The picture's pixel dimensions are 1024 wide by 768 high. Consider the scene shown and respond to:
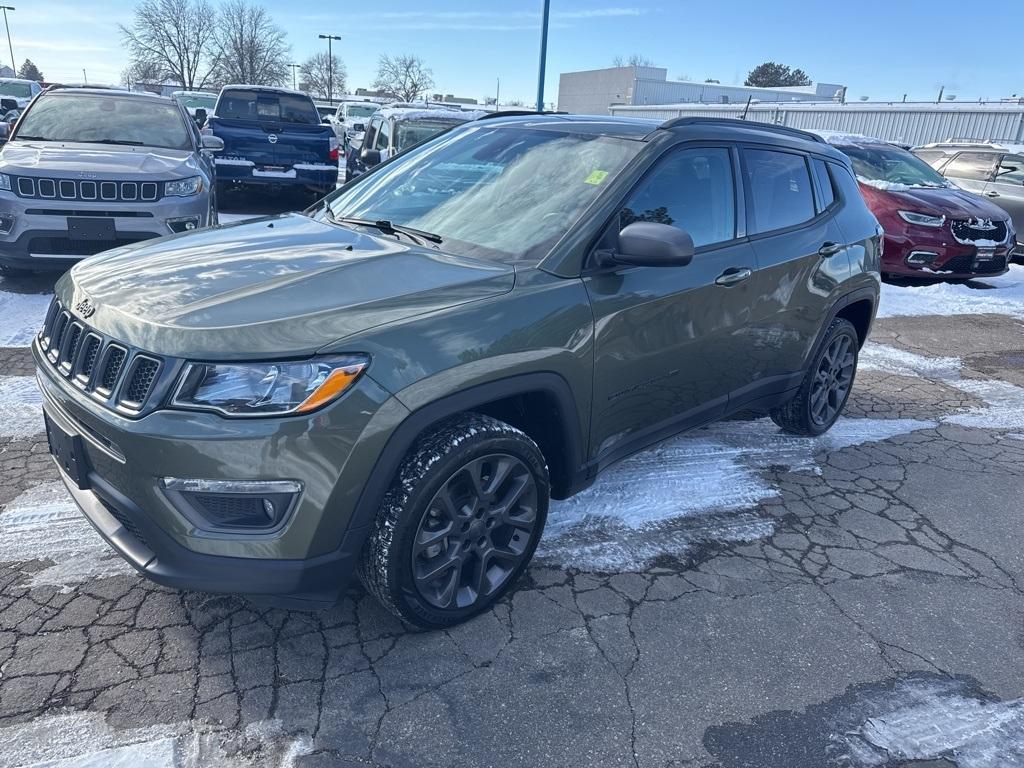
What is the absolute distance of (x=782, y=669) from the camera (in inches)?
104

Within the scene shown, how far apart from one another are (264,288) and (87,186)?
4724mm

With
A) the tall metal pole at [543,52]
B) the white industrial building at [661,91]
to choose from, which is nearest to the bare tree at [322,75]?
the white industrial building at [661,91]

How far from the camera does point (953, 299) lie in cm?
913

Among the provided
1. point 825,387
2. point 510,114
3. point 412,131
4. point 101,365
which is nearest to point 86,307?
point 101,365

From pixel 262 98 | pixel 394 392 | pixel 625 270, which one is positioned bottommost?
pixel 394 392

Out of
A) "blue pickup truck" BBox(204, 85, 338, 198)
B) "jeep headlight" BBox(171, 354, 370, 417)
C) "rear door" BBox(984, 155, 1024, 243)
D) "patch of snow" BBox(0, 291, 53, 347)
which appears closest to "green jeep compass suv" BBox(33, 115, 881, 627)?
"jeep headlight" BBox(171, 354, 370, 417)

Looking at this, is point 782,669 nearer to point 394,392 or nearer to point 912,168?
point 394,392

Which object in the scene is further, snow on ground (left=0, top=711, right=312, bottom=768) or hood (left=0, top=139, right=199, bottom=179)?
hood (left=0, top=139, right=199, bottom=179)

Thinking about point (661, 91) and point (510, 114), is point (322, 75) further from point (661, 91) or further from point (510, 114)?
point (510, 114)

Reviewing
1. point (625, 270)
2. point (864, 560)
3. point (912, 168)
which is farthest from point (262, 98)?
point (864, 560)

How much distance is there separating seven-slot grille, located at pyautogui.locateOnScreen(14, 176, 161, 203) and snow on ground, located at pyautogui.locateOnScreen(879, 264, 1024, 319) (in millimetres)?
7645

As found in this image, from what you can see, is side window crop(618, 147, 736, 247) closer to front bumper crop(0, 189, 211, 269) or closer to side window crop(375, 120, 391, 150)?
front bumper crop(0, 189, 211, 269)

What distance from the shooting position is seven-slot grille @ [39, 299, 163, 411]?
2.17 meters

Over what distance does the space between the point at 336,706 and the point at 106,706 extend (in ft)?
2.29
